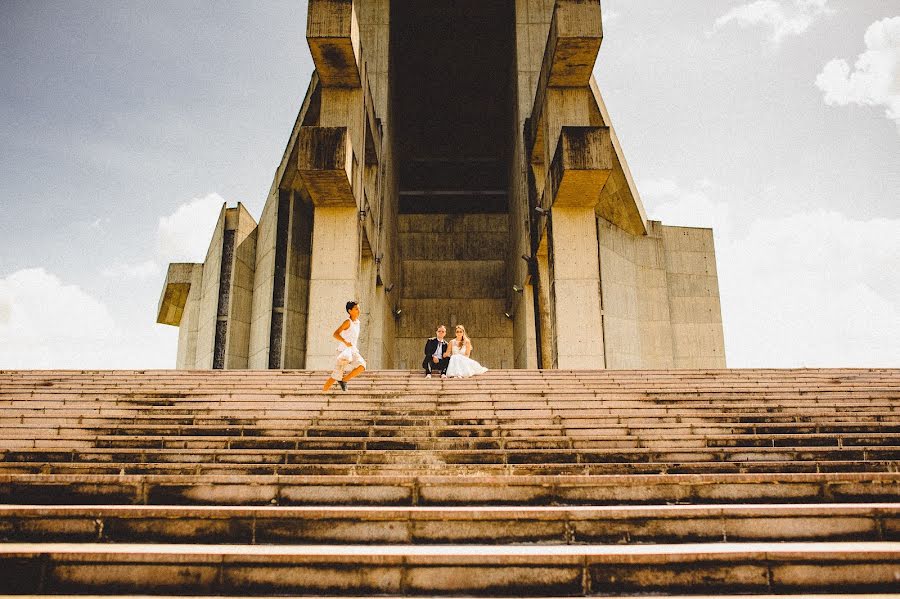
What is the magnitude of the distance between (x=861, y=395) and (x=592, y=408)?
132 inches

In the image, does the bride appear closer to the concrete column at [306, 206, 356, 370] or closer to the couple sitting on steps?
the couple sitting on steps

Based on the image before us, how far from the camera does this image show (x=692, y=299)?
21453 millimetres

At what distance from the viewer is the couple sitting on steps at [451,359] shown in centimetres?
842

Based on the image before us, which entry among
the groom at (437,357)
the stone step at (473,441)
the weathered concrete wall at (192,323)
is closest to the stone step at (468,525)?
the stone step at (473,441)

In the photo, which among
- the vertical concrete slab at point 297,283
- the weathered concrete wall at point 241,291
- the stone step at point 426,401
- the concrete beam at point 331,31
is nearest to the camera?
the stone step at point 426,401

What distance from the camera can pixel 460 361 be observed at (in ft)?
27.7

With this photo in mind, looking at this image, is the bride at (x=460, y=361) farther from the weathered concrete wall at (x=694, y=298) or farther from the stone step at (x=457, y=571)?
the weathered concrete wall at (x=694, y=298)

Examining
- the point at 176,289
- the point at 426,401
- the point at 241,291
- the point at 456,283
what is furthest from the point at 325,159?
the point at 176,289

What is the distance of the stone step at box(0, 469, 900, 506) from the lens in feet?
14.0

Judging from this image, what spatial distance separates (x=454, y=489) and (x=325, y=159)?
10189 mm

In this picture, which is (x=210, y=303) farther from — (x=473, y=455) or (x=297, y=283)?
(x=473, y=455)

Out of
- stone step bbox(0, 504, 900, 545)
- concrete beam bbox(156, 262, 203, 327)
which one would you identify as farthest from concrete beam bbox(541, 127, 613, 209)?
concrete beam bbox(156, 262, 203, 327)

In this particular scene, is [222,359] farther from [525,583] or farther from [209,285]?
[525,583]

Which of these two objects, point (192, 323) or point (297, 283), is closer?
point (297, 283)
